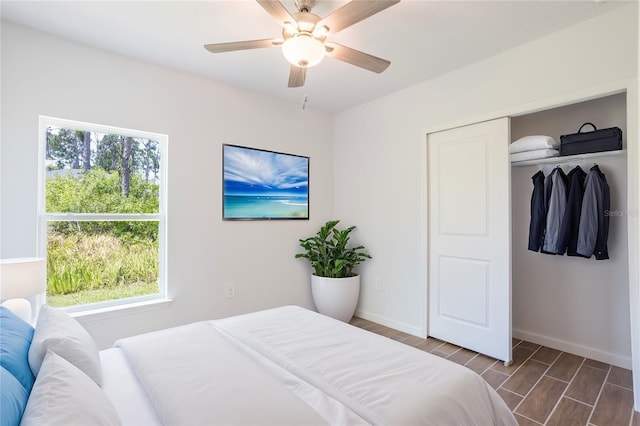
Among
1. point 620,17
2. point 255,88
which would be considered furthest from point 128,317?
point 620,17

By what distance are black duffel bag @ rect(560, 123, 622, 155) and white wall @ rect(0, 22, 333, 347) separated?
2.49 meters

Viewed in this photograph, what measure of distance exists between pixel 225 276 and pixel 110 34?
2.24 metres

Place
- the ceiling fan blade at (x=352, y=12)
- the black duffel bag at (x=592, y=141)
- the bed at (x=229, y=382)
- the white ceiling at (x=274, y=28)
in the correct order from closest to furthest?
1. the bed at (x=229, y=382)
2. the ceiling fan blade at (x=352, y=12)
3. the white ceiling at (x=274, y=28)
4. the black duffel bag at (x=592, y=141)

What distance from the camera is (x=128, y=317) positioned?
264cm

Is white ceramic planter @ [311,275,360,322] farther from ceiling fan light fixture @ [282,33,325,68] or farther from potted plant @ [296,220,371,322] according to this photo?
ceiling fan light fixture @ [282,33,325,68]

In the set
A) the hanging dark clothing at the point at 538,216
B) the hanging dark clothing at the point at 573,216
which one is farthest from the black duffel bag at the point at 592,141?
the hanging dark clothing at the point at 538,216

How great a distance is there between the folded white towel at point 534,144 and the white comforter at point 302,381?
2275 mm

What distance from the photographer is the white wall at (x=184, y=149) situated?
2.23 meters

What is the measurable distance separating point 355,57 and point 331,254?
229 centimetres

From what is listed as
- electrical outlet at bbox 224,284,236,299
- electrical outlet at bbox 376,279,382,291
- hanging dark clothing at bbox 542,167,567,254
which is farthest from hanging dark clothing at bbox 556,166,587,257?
electrical outlet at bbox 224,284,236,299

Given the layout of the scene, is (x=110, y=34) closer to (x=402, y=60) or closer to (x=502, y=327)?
(x=402, y=60)

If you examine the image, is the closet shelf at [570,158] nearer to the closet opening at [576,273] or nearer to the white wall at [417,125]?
the closet opening at [576,273]

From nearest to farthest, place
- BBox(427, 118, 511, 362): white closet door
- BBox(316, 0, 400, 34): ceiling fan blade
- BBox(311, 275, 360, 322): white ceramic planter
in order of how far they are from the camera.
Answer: BBox(316, 0, 400, 34): ceiling fan blade
BBox(427, 118, 511, 362): white closet door
BBox(311, 275, 360, 322): white ceramic planter

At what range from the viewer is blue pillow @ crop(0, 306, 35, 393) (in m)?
1.06
